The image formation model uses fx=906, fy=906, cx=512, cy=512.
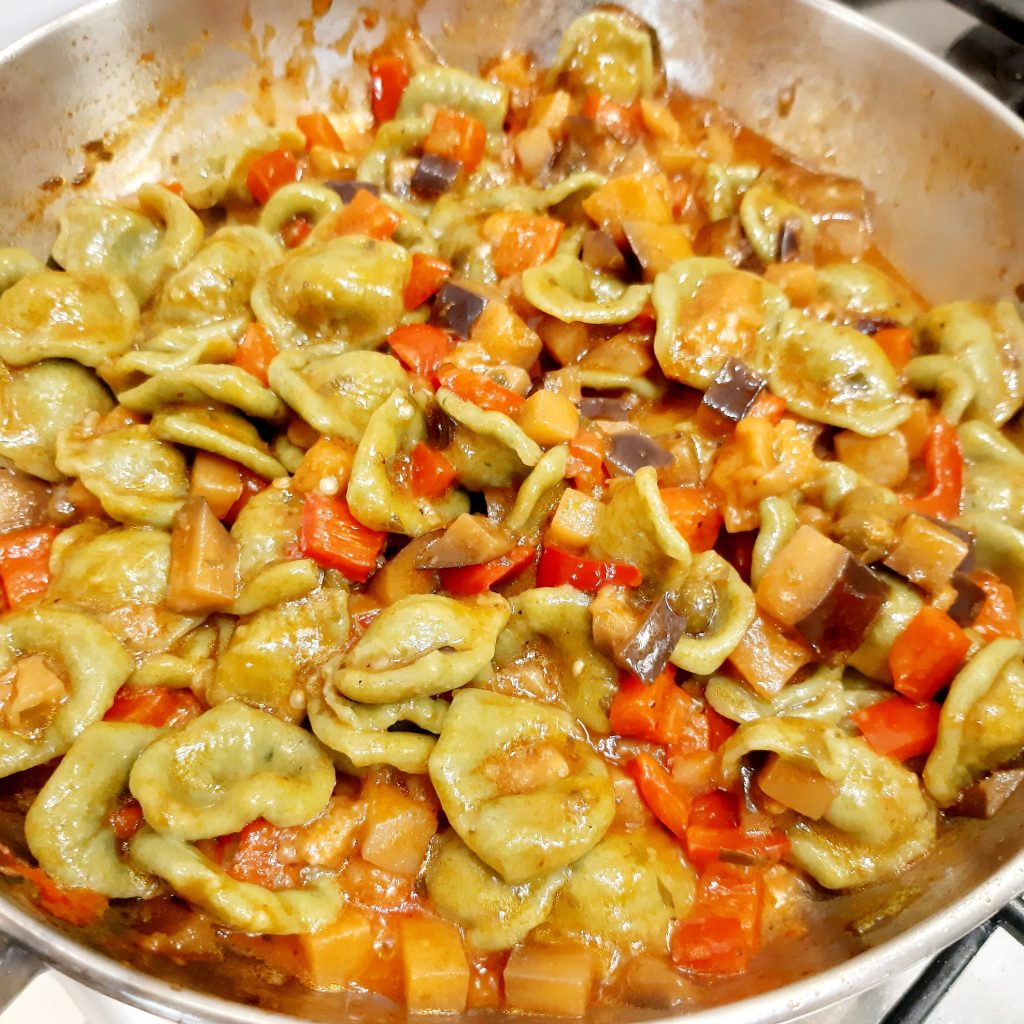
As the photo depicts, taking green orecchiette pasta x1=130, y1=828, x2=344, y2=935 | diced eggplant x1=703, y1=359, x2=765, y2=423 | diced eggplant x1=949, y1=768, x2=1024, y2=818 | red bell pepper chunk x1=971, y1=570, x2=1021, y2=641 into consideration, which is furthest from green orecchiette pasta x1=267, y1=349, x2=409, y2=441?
diced eggplant x1=949, y1=768, x2=1024, y2=818

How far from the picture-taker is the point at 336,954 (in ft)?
7.53

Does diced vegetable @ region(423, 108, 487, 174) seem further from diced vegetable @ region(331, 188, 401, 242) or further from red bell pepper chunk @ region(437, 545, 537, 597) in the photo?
red bell pepper chunk @ region(437, 545, 537, 597)

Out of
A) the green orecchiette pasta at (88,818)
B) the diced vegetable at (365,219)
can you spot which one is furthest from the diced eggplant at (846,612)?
the diced vegetable at (365,219)

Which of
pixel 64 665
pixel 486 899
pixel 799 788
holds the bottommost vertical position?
pixel 64 665

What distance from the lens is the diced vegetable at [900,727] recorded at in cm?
Answer: 264

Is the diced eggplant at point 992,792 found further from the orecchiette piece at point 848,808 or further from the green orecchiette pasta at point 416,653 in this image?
the green orecchiette pasta at point 416,653

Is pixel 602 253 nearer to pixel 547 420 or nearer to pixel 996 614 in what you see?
pixel 547 420

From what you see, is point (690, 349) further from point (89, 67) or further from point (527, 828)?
point (89, 67)

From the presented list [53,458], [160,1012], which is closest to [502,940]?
[160,1012]

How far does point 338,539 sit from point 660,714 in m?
Result: 1.08

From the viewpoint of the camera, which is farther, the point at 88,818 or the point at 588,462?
the point at 588,462

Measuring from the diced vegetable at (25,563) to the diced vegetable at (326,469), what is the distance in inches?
33.3

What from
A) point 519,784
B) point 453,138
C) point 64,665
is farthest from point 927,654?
point 453,138

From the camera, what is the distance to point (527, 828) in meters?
2.30
